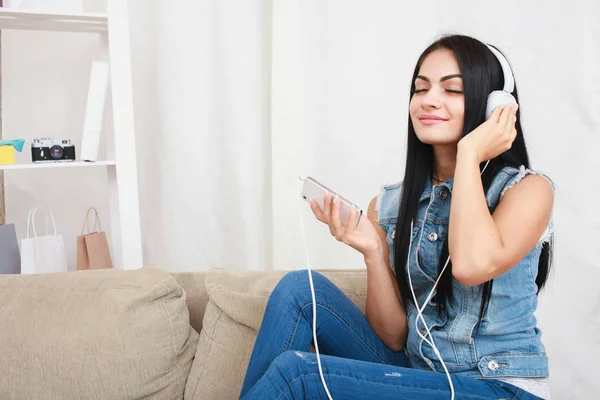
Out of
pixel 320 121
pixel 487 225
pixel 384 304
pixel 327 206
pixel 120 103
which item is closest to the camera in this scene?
pixel 487 225

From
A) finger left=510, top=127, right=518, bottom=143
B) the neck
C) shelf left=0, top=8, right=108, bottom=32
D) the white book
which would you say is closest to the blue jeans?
the neck

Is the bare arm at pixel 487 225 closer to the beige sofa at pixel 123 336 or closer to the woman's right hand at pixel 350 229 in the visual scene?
the woman's right hand at pixel 350 229

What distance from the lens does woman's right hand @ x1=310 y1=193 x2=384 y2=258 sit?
4.18 ft

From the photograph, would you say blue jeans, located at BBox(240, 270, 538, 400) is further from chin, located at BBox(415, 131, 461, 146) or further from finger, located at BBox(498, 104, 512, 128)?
finger, located at BBox(498, 104, 512, 128)

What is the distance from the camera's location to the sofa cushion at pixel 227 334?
1470 mm

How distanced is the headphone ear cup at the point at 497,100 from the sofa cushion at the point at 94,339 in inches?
32.1

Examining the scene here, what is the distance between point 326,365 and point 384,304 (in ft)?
0.93

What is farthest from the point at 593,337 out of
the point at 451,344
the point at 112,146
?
the point at 112,146

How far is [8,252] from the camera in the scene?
1.99 m

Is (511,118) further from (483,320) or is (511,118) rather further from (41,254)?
(41,254)

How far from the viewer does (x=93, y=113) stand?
1955 millimetres

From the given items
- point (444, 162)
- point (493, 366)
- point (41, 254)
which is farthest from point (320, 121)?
point (493, 366)

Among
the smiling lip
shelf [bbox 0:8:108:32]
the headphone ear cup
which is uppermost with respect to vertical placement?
shelf [bbox 0:8:108:32]

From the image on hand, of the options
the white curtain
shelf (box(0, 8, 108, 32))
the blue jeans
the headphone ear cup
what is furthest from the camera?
the white curtain
